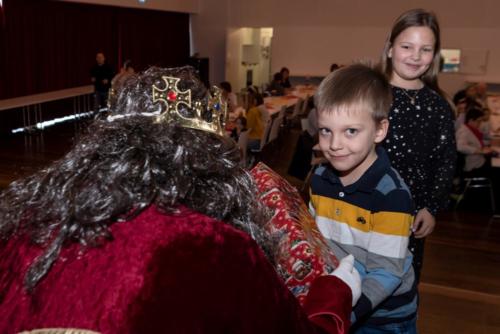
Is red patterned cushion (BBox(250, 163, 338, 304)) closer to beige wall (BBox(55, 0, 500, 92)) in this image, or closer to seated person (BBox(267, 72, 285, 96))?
seated person (BBox(267, 72, 285, 96))

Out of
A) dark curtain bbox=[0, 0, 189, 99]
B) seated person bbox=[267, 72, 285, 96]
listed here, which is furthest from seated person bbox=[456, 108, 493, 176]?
seated person bbox=[267, 72, 285, 96]

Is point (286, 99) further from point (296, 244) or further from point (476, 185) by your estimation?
point (296, 244)

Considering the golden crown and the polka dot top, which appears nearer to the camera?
the golden crown

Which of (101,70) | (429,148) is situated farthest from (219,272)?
(101,70)

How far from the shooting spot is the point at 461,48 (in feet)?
39.5

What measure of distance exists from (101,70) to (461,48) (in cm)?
836

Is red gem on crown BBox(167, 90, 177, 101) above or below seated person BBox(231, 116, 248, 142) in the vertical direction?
above

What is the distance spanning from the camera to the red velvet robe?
72cm

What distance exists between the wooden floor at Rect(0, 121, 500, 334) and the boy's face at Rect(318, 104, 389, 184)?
1064 millimetres

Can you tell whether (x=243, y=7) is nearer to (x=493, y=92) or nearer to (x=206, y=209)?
(x=493, y=92)

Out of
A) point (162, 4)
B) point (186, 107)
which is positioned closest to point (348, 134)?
point (186, 107)

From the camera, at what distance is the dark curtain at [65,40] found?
8.77 m

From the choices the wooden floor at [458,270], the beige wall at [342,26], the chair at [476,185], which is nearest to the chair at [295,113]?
the wooden floor at [458,270]

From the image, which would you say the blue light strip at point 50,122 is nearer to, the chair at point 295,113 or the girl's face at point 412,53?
the chair at point 295,113
